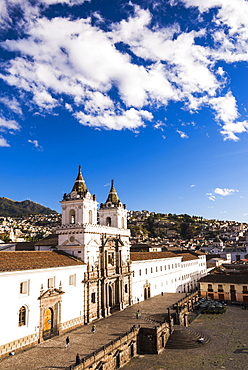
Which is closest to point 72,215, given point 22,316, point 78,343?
point 22,316

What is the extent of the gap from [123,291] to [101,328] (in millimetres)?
10474

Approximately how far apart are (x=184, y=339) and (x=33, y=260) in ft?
60.4

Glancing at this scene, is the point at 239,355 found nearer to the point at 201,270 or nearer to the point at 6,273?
the point at 6,273

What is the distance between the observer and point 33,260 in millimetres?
26844

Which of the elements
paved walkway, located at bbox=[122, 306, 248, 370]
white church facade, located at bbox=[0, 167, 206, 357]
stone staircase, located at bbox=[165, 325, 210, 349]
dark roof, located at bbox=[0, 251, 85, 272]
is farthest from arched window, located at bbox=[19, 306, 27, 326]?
stone staircase, located at bbox=[165, 325, 210, 349]

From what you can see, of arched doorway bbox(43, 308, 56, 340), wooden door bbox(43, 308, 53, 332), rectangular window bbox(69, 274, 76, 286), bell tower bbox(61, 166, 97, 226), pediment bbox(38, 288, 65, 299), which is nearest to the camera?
pediment bbox(38, 288, 65, 299)

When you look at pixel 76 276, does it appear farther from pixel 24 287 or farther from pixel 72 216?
pixel 72 216

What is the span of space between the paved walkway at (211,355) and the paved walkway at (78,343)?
336cm

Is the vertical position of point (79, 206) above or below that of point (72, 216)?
above

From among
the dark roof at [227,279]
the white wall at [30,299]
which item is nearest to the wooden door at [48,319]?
the white wall at [30,299]

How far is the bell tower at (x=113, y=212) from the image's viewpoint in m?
43.3

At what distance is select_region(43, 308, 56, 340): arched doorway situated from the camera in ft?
85.7

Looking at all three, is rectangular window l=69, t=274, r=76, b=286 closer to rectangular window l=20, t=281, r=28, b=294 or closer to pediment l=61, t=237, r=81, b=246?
pediment l=61, t=237, r=81, b=246

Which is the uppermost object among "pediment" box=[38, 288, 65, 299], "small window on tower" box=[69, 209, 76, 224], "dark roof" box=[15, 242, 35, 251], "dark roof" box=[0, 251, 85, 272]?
"small window on tower" box=[69, 209, 76, 224]
